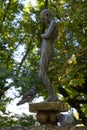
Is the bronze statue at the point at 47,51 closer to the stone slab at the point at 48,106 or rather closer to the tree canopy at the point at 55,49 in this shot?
the stone slab at the point at 48,106

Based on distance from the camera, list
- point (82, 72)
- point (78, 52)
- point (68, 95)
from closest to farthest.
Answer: point (78, 52)
point (82, 72)
point (68, 95)

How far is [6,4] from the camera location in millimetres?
18484

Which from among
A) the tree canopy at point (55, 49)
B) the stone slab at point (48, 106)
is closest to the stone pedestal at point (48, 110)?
the stone slab at point (48, 106)

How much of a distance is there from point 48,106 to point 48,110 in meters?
0.20

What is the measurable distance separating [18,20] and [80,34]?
509cm

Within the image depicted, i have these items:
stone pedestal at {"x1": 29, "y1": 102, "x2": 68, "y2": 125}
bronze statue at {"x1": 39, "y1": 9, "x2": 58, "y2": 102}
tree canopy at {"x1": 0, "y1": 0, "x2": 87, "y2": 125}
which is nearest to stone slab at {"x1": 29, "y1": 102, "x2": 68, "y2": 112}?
stone pedestal at {"x1": 29, "y1": 102, "x2": 68, "y2": 125}

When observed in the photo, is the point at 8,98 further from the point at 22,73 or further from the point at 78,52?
the point at 78,52

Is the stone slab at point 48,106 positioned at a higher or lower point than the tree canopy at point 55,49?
lower

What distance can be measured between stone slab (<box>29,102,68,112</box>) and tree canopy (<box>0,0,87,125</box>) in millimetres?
4189

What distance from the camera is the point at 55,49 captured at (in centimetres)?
1491

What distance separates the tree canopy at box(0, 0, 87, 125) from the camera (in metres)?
12.7

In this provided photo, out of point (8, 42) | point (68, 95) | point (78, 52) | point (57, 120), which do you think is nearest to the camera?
point (57, 120)

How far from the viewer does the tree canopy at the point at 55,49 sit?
12.7 meters

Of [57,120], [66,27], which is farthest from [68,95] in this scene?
[57,120]
